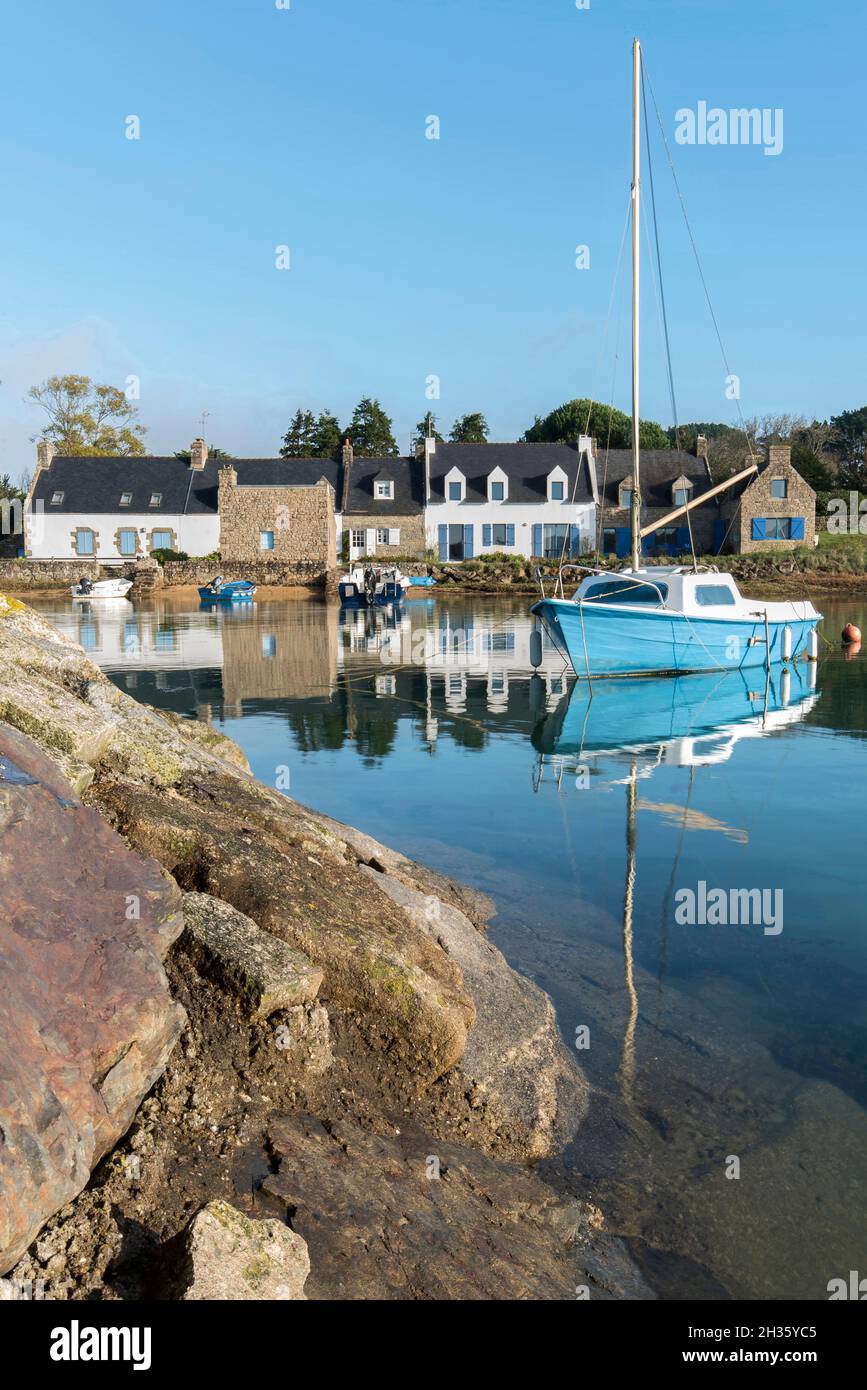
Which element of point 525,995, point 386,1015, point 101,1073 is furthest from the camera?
point 525,995

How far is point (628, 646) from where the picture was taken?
25.6 m

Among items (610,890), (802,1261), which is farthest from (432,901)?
(802,1261)

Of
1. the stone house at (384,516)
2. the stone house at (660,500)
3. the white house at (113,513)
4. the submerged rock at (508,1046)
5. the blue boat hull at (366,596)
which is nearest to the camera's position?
the submerged rock at (508,1046)

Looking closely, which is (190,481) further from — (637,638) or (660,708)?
(660,708)

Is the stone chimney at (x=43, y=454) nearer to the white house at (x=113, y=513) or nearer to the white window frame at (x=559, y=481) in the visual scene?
the white house at (x=113, y=513)

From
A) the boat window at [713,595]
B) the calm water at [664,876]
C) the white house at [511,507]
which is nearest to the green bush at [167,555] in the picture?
the white house at [511,507]

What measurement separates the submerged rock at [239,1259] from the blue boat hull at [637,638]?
68.5 ft

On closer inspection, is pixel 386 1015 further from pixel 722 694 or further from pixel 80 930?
pixel 722 694

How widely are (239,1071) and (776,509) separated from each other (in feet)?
216

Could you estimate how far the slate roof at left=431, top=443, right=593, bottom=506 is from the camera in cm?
6988

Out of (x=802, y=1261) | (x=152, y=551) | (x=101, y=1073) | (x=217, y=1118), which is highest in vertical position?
(x=152, y=551)

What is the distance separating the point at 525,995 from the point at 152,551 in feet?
220

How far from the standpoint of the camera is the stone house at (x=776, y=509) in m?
65.4
